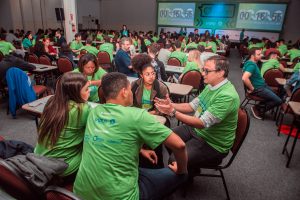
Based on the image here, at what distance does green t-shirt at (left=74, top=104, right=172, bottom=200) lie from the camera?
133 cm

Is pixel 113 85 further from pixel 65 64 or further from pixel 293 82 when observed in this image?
pixel 65 64

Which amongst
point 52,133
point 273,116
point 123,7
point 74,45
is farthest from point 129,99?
point 123,7

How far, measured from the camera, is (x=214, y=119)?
6.75 feet

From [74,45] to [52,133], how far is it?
739 cm

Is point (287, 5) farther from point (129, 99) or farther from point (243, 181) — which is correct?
point (129, 99)

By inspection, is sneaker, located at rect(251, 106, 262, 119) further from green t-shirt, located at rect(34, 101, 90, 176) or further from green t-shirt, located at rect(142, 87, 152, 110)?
green t-shirt, located at rect(34, 101, 90, 176)

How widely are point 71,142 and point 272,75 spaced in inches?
183

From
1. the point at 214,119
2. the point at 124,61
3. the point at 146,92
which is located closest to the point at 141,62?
the point at 146,92

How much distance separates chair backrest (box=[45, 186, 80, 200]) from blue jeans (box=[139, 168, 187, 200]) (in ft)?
1.74

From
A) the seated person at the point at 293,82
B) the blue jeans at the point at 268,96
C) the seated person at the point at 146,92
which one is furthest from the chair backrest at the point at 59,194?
the blue jeans at the point at 268,96

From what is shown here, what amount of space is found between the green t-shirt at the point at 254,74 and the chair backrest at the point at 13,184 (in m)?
4.08

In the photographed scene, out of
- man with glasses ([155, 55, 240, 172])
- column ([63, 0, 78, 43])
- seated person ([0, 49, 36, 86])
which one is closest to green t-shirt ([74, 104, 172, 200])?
man with glasses ([155, 55, 240, 172])

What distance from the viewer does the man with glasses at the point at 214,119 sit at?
2049mm

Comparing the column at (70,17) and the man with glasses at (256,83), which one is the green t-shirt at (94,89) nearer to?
the man with glasses at (256,83)
